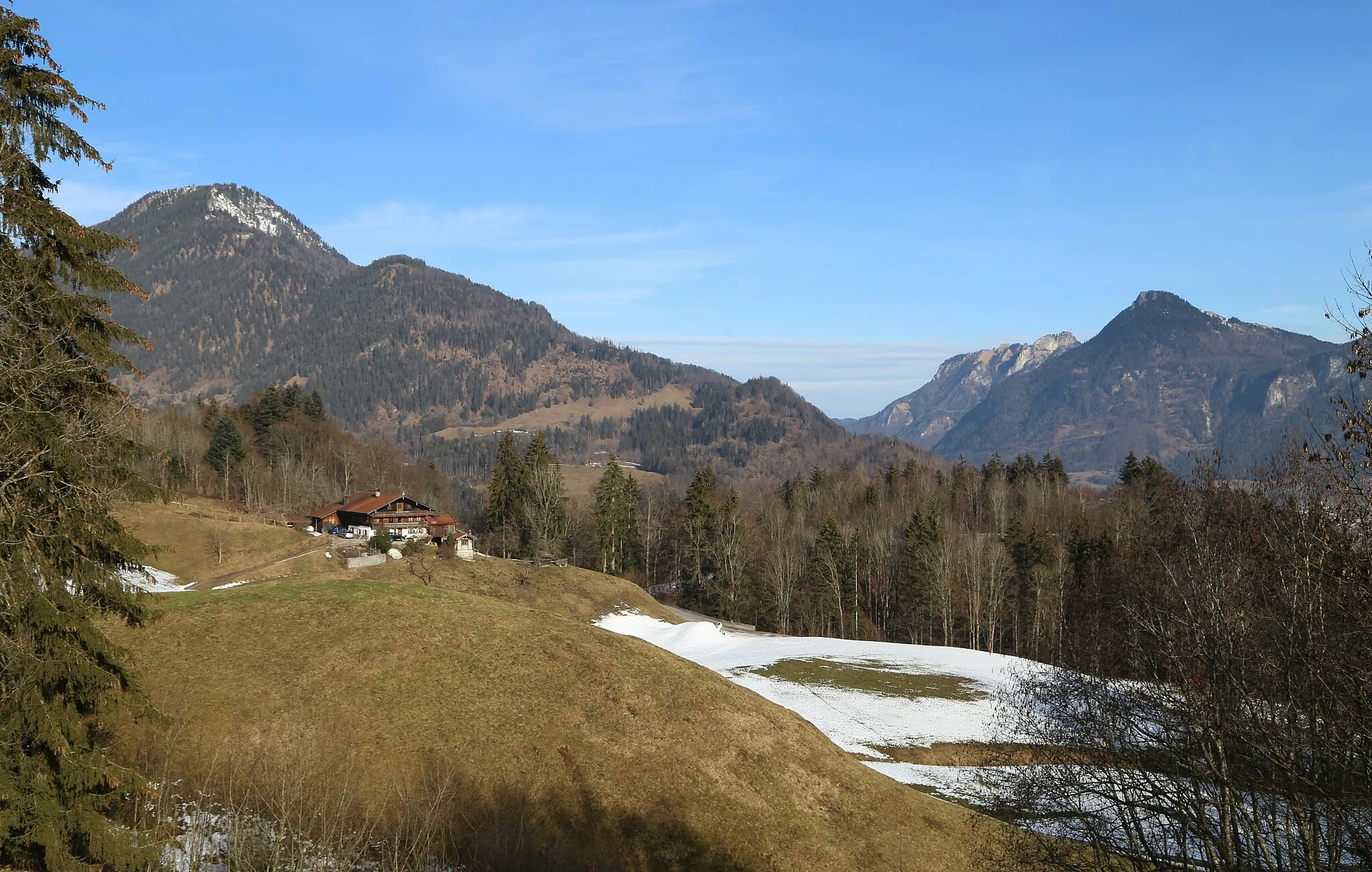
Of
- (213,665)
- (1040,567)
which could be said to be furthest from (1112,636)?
(1040,567)

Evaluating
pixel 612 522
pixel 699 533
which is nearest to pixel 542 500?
pixel 612 522

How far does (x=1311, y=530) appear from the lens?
1683cm

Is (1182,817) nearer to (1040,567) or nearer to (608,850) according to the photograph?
(608,850)

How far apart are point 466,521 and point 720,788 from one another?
528 feet

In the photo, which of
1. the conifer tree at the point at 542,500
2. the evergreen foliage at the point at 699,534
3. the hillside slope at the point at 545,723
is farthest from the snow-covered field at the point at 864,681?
the conifer tree at the point at 542,500

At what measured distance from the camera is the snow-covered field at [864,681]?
44.7m

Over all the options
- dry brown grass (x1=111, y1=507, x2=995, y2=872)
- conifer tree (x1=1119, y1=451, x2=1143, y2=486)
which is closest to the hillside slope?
dry brown grass (x1=111, y1=507, x2=995, y2=872)

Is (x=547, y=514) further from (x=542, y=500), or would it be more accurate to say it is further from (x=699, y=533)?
(x=699, y=533)

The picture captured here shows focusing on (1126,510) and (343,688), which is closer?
(343,688)

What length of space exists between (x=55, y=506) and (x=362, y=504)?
93509mm

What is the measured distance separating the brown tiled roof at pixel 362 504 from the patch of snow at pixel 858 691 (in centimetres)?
4521

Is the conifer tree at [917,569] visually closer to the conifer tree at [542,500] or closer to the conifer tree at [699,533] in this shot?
the conifer tree at [699,533]

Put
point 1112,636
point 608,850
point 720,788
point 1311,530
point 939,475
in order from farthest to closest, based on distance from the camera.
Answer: point 939,475 < point 1112,636 < point 720,788 < point 608,850 < point 1311,530

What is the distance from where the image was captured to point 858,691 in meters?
55.0
